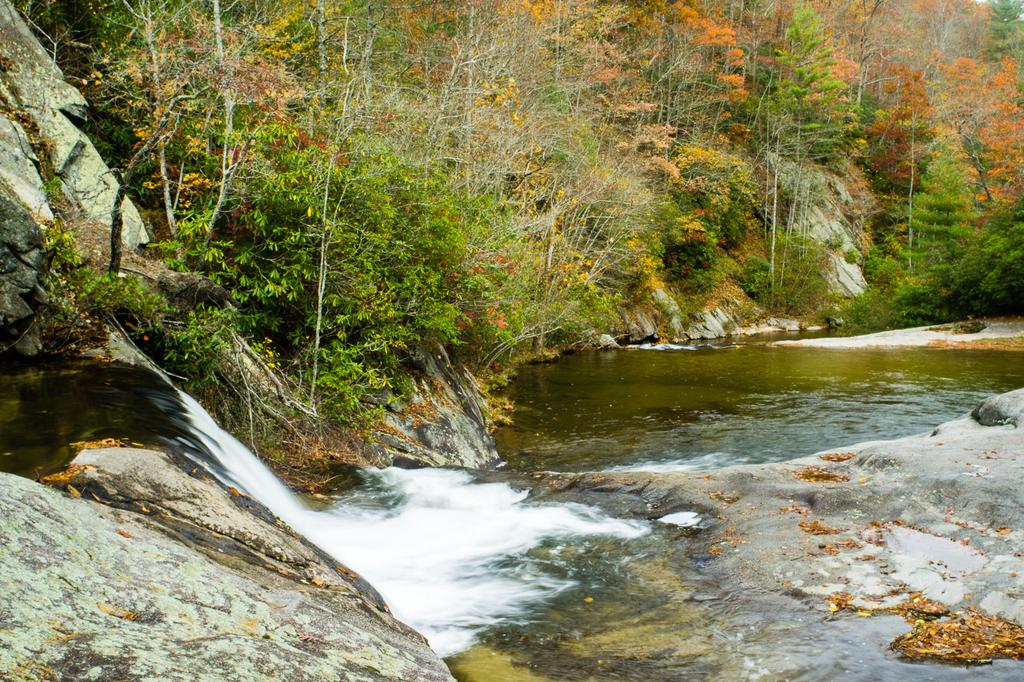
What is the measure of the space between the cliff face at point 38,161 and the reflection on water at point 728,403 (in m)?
7.05

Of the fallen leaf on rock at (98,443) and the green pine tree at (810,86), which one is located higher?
the green pine tree at (810,86)

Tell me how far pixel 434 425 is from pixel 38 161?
22.1 ft

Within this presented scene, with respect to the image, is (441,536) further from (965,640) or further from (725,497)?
(965,640)

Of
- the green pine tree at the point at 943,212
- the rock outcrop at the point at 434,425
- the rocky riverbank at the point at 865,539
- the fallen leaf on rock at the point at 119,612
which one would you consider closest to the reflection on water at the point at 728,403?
the rock outcrop at the point at 434,425

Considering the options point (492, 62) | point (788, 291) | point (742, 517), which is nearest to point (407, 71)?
point (492, 62)

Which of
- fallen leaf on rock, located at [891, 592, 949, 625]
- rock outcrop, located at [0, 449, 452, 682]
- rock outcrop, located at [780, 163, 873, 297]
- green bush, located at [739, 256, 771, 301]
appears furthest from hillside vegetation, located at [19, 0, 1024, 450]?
fallen leaf on rock, located at [891, 592, 949, 625]

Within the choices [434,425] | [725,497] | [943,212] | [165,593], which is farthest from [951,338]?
[165,593]

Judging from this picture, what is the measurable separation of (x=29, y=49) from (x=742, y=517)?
11.7 meters

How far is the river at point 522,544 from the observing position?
4.80 m

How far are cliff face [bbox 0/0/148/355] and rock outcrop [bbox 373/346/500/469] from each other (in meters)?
4.55

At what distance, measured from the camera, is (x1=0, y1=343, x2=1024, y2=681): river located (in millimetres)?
4801

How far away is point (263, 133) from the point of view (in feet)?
34.4

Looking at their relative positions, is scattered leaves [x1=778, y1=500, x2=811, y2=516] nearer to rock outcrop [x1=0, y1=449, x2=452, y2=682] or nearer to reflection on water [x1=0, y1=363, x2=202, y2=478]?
rock outcrop [x1=0, y1=449, x2=452, y2=682]

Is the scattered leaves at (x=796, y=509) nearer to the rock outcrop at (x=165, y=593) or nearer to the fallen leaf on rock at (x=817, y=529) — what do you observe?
the fallen leaf on rock at (x=817, y=529)
